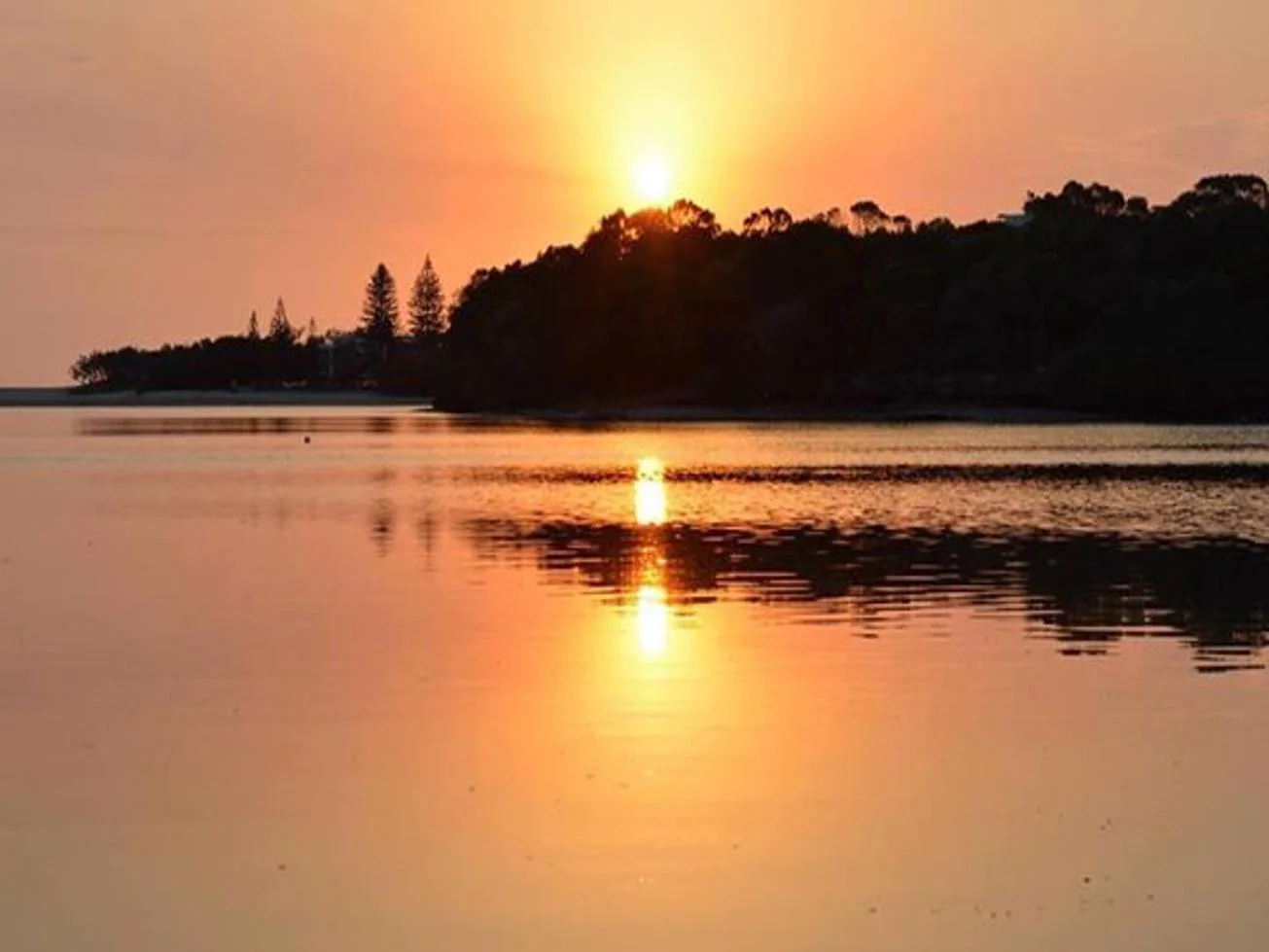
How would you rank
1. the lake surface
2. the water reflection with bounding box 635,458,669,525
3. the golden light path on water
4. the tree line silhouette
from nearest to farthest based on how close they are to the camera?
the lake surface < the golden light path on water < the water reflection with bounding box 635,458,669,525 < the tree line silhouette

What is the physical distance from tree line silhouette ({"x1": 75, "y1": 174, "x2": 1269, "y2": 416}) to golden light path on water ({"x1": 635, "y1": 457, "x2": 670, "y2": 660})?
275 ft

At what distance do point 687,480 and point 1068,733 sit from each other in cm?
5022

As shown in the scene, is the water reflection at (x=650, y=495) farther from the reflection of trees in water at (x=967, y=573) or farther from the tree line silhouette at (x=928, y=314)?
the tree line silhouette at (x=928, y=314)

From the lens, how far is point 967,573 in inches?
1345

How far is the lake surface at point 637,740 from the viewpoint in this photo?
13.1 metres

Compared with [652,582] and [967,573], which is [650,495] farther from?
[652,582]

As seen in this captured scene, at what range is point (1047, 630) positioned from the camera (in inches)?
1040

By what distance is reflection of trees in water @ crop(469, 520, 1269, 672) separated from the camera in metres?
27.2

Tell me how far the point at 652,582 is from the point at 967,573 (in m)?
5.16

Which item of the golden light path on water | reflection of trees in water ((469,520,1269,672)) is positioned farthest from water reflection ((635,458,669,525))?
reflection of trees in water ((469,520,1269,672))

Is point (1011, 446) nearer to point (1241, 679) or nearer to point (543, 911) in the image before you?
point (1241, 679)

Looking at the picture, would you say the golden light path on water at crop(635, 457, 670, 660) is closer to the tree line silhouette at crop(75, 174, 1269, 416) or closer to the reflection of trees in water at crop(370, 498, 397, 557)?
the reflection of trees in water at crop(370, 498, 397, 557)

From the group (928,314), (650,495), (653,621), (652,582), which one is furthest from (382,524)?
(928,314)

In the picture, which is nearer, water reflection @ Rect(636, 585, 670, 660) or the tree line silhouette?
water reflection @ Rect(636, 585, 670, 660)
